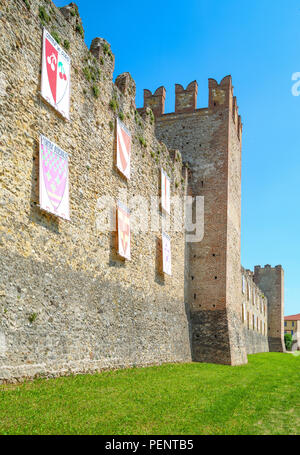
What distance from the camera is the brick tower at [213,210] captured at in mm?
18031

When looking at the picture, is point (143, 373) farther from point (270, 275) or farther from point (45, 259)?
point (270, 275)

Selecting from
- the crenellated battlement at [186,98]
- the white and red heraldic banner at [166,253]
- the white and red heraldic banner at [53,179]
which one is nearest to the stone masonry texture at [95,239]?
the white and red heraldic banner at [53,179]

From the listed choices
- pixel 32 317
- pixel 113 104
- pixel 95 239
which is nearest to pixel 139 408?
pixel 32 317

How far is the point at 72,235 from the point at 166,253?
6337 mm

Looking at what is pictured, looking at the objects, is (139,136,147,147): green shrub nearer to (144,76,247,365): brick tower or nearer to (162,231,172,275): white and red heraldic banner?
(162,231,172,275): white and red heraldic banner

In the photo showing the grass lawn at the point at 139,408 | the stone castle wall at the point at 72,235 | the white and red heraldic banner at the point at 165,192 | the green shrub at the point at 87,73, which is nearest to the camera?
the grass lawn at the point at 139,408

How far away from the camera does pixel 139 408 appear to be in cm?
634

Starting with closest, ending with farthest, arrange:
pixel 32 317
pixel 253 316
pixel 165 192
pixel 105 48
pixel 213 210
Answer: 1. pixel 32 317
2. pixel 105 48
3. pixel 165 192
4. pixel 213 210
5. pixel 253 316

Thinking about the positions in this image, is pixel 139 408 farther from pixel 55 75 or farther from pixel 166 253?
pixel 166 253

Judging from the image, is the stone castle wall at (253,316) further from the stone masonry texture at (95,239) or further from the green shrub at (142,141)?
the green shrub at (142,141)

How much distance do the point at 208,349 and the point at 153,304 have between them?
4998 millimetres

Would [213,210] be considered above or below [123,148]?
below

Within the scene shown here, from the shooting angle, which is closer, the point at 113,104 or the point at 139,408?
the point at 139,408

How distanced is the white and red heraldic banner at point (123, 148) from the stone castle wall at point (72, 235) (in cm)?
28
